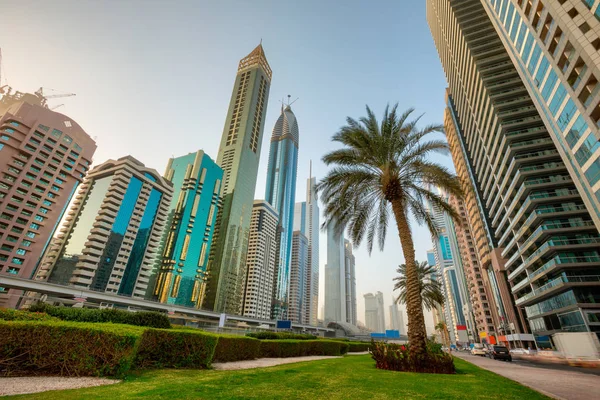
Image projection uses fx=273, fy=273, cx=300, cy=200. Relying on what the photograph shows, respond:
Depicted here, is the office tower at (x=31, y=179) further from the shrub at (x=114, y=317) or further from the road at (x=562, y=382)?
the road at (x=562, y=382)

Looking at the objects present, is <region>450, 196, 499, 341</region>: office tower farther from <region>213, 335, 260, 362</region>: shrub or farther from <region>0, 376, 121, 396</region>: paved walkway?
<region>0, 376, 121, 396</region>: paved walkway

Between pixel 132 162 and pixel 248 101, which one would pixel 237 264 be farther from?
pixel 248 101

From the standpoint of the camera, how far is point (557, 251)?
4816cm

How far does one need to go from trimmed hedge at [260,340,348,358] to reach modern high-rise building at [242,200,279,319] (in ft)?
442

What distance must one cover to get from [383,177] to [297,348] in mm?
13533

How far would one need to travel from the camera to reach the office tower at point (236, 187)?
12475 cm

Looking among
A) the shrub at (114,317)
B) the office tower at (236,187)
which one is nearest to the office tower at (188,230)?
the office tower at (236,187)

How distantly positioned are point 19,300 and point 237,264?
81.1 m

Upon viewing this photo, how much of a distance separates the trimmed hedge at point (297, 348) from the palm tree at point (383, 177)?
8.37 meters

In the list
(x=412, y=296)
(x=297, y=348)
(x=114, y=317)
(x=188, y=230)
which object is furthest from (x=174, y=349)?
(x=188, y=230)

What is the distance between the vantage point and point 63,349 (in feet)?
21.9

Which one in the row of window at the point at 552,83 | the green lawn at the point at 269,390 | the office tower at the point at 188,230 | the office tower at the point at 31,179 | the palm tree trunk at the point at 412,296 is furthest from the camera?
the office tower at the point at 188,230

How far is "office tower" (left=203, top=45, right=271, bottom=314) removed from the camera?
125 m

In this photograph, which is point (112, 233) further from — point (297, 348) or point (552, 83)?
point (552, 83)
